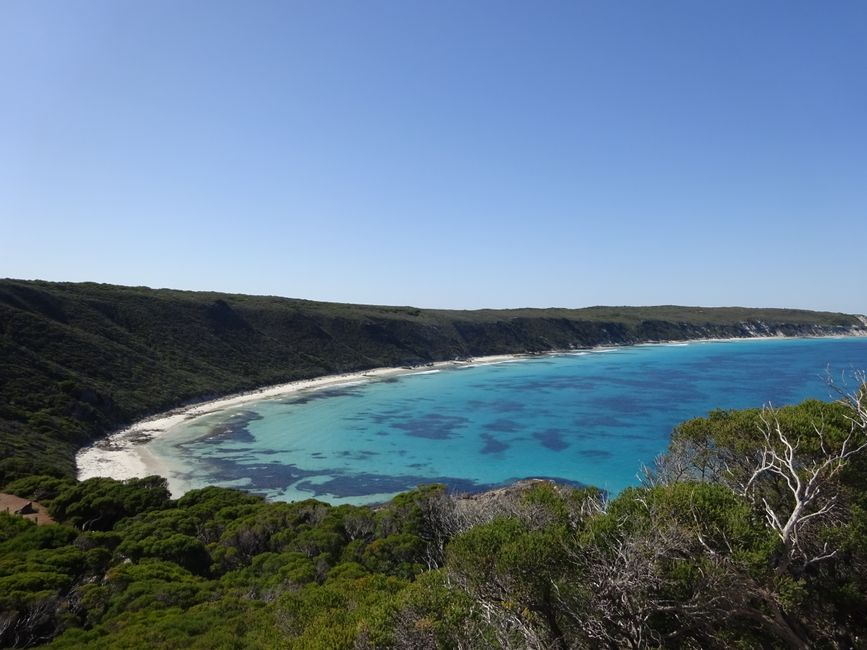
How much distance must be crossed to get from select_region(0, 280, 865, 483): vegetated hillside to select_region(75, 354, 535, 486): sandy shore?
1.37 m

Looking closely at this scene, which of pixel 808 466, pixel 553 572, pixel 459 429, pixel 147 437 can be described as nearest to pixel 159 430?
pixel 147 437

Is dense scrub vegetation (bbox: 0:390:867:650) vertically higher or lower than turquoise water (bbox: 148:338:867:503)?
higher

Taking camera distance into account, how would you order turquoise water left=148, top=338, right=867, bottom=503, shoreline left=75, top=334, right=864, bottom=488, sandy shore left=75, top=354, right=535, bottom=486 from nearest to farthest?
shoreline left=75, top=334, right=864, bottom=488 → sandy shore left=75, top=354, right=535, bottom=486 → turquoise water left=148, top=338, right=867, bottom=503

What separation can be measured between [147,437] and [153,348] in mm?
26794

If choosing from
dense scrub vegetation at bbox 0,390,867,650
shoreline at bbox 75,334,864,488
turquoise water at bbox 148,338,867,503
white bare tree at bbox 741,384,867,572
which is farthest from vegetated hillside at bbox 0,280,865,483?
white bare tree at bbox 741,384,867,572

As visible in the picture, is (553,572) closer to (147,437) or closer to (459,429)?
(459,429)

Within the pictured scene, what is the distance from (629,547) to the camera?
8594 millimetres

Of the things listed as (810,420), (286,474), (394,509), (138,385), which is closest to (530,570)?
(810,420)

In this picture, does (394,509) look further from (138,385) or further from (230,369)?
(230,369)

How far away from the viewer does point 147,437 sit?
4728 centimetres

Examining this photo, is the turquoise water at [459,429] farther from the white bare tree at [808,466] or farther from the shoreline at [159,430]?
the white bare tree at [808,466]

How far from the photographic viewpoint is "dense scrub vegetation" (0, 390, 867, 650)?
27.4ft

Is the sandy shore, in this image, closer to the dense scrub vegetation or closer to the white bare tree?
the dense scrub vegetation

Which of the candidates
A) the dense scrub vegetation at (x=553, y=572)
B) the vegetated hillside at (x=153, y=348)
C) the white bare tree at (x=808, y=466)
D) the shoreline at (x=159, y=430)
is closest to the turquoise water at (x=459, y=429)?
the shoreline at (x=159, y=430)
